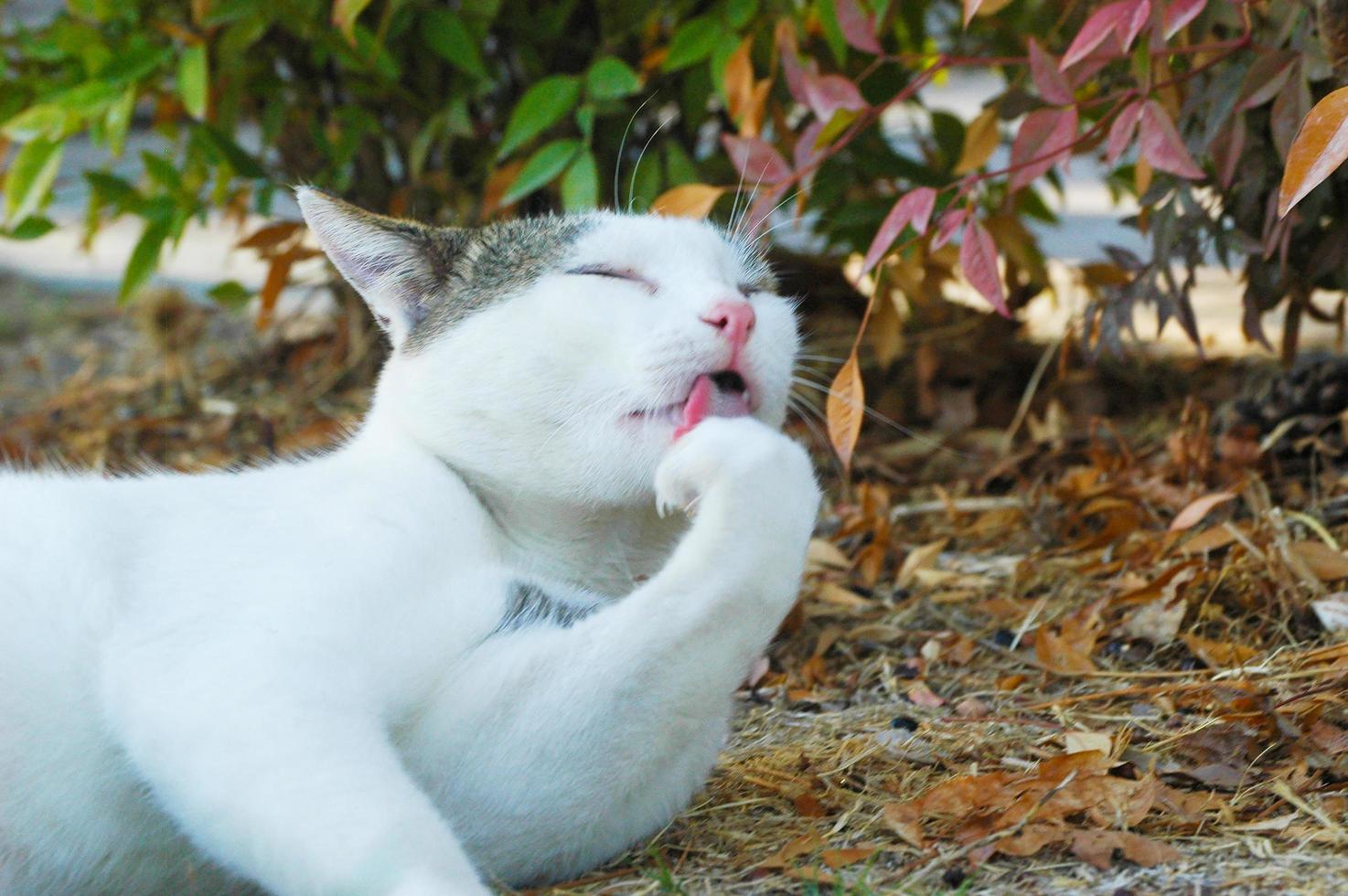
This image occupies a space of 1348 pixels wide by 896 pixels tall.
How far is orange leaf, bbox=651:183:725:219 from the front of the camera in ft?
8.84

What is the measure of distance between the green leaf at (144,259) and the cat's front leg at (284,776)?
2220 millimetres

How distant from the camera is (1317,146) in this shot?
63.2 inches

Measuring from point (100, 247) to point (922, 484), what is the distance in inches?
221

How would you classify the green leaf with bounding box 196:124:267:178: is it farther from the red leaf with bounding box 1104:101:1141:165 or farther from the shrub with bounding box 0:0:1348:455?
the red leaf with bounding box 1104:101:1141:165

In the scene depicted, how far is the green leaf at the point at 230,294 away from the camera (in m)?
4.07

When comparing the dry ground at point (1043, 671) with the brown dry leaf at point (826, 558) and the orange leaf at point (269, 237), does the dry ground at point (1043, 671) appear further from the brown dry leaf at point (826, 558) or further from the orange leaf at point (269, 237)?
the orange leaf at point (269, 237)

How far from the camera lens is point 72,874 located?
1743mm

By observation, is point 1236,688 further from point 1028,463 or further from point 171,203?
point 171,203

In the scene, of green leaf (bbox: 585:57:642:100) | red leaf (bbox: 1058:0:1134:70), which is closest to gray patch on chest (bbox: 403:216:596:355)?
red leaf (bbox: 1058:0:1134:70)

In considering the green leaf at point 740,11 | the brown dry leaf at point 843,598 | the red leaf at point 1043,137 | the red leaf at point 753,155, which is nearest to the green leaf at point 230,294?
the green leaf at point 740,11

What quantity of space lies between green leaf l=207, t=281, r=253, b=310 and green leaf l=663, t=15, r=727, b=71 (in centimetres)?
151

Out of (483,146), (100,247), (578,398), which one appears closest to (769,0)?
(483,146)

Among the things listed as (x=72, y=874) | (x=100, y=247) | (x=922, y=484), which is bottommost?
(x=100, y=247)

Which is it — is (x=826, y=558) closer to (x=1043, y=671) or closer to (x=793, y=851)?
(x=1043, y=671)
